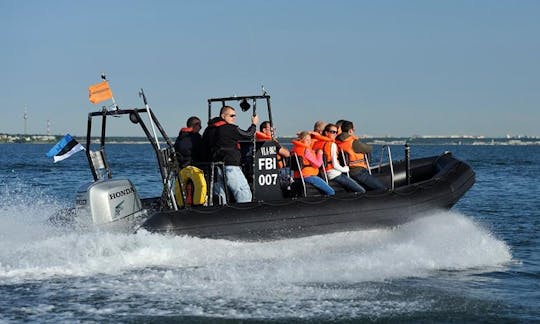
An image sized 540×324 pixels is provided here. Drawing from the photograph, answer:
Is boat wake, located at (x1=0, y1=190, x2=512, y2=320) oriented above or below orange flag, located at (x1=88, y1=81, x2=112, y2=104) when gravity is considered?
below

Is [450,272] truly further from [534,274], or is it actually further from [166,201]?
[166,201]

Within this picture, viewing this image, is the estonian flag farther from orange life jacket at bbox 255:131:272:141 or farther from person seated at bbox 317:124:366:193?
person seated at bbox 317:124:366:193

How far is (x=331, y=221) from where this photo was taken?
8969mm

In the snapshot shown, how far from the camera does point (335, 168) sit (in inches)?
384

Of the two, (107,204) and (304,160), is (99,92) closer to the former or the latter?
(107,204)

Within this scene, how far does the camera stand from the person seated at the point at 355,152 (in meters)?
9.89

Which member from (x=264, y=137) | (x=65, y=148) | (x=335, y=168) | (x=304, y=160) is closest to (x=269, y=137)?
(x=264, y=137)

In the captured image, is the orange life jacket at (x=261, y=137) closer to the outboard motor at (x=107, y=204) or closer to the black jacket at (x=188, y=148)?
the black jacket at (x=188, y=148)

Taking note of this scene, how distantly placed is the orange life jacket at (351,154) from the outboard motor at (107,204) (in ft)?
9.45

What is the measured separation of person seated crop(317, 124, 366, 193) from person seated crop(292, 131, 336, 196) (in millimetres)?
187

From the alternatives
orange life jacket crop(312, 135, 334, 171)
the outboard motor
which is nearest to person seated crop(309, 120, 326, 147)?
orange life jacket crop(312, 135, 334, 171)

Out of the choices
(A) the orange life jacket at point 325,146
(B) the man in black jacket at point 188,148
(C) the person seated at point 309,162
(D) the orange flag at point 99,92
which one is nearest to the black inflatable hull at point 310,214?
(C) the person seated at point 309,162

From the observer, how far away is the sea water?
6.04m

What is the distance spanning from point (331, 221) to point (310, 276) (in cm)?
179
